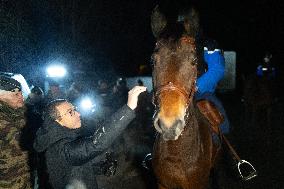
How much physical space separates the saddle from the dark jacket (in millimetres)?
1528

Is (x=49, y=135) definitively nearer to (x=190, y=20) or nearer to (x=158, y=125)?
(x=158, y=125)

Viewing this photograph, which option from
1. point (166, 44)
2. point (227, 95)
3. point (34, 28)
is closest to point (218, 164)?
point (166, 44)

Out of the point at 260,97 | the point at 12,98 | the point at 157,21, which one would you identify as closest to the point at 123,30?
the point at 260,97

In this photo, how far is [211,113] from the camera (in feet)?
17.4

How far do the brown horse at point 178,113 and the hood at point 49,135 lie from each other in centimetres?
121

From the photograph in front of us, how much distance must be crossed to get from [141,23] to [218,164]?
104 feet

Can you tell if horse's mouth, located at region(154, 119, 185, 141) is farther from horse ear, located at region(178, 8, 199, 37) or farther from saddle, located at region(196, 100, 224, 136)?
saddle, located at region(196, 100, 224, 136)

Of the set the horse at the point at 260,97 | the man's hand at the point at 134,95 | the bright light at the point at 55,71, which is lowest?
the horse at the point at 260,97

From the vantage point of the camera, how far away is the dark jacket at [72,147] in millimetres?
4070

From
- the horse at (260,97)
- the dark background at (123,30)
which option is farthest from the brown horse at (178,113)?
the dark background at (123,30)

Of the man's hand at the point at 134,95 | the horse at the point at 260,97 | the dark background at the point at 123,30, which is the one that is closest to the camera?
the man's hand at the point at 134,95

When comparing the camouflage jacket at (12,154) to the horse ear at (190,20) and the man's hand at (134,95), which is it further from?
the horse ear at (190,20)

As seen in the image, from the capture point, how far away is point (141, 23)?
36.2 m

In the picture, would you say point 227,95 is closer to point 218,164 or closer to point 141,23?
point 141,23
